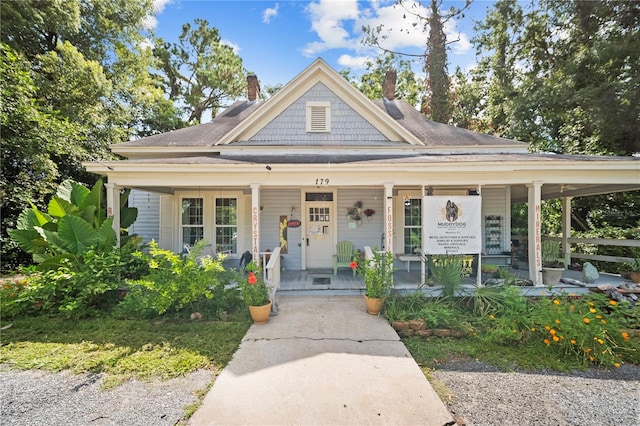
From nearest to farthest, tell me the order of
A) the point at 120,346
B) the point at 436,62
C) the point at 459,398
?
the point at 459,398
the point at 120,346
the point at 436,62

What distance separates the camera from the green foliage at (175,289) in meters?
5.00

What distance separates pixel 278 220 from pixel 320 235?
150cm

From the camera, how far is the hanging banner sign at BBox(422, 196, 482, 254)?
6.40 meters

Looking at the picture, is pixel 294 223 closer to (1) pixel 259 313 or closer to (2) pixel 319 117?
(2) pixel 319 117

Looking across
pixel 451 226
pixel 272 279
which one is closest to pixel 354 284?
pixel 272 279

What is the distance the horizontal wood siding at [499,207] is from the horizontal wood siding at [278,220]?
626cm

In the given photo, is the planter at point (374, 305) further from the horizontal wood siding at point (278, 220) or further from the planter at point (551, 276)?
the planter at point (551, 276)

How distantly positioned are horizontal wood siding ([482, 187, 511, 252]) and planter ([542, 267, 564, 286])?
253 cm

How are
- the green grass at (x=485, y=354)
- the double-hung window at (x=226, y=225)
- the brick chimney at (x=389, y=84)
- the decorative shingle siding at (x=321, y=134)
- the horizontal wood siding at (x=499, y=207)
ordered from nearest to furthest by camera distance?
the green grass at (x=485, y=354) → the horizontal wood siding at (x=499, y=207) → the double-hung window at (x=226, y=225) → the decorative shingle siding at (x=321, y=134) → the brick chimney at (x=389, y=84)

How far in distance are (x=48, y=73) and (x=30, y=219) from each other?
10.6m

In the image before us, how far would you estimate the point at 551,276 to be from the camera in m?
6.57

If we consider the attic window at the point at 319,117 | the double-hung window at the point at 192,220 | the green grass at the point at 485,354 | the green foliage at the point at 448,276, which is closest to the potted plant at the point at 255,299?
the green grass at the point at 485,354

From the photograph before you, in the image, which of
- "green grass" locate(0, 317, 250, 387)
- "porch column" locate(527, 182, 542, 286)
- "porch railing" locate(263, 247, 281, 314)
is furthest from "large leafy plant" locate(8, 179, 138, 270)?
"porch column" locate(527, 182, 542, 286)

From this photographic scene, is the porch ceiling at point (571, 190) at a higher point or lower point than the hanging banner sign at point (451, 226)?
higher
